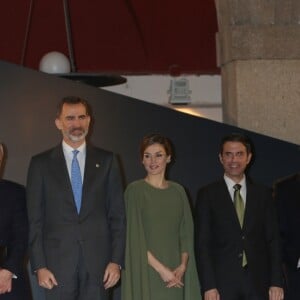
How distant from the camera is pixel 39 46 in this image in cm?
830

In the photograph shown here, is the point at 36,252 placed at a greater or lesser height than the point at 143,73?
lesser

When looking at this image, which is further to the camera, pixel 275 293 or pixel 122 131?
pixel 122 131

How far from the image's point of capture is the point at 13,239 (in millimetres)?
3576

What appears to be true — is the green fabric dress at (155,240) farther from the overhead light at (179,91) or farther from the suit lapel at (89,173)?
the overhead light at (179,91)

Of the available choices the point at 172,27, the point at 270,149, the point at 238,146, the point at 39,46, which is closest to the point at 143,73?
the point at 172,27

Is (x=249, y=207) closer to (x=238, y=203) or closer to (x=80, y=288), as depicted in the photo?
(x=238, y=203)

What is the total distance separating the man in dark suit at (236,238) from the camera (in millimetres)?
3727

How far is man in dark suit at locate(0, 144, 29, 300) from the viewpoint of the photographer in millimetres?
3533

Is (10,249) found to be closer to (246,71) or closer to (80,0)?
(246,71)

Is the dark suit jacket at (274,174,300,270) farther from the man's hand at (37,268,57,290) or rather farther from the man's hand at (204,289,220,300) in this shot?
the man's hand at (37,268,57,290)

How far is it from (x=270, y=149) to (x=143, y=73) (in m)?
4.29

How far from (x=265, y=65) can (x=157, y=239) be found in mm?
1876

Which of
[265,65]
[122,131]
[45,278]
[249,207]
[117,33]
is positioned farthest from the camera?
[117,33]

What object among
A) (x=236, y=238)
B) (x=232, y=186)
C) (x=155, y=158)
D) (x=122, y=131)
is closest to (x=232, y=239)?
(x=236, y=238)
